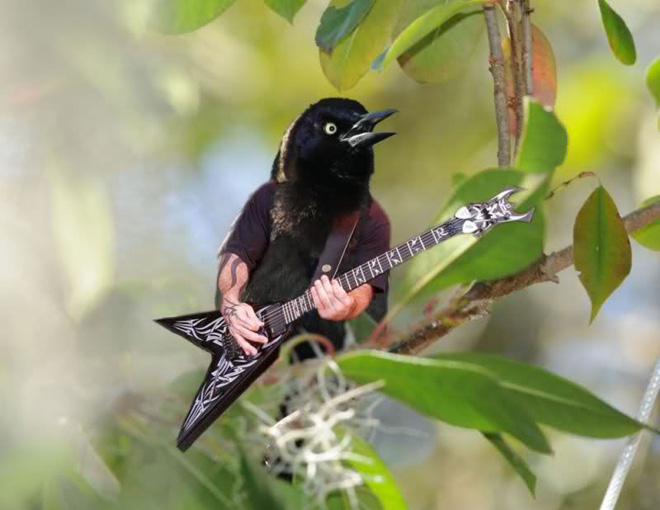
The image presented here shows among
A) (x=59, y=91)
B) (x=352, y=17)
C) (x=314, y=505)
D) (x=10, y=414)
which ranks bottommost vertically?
(x=314, y=505)

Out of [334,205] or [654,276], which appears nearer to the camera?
[334,205]

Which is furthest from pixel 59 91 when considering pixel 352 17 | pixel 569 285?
pixel 569 285

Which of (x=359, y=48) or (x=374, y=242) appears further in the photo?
(x=359, y=48)

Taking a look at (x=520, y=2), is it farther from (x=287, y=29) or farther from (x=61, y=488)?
(x=287, y=29)

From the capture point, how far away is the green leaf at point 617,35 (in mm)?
713

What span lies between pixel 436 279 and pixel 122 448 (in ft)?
0.74

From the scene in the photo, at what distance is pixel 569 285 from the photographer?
79.4 inches

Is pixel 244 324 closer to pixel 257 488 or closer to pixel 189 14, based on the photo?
pixel 257 488

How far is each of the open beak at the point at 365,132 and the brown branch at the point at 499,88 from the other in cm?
7

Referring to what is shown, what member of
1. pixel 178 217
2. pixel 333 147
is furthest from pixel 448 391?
pixel 178 217

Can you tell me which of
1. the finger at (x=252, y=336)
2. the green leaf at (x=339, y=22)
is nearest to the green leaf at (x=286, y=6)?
the green leaf at (x=339, y=22)

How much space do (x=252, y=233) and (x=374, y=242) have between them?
91 mm

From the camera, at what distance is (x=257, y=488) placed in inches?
22.9

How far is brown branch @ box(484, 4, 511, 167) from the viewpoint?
67 cm
